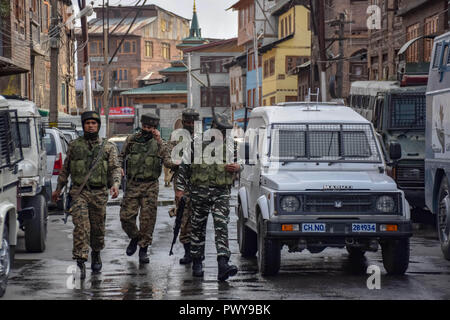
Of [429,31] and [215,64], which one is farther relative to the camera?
[215,64]

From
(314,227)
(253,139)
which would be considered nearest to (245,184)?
(253,139)

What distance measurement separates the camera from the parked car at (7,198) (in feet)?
31.6

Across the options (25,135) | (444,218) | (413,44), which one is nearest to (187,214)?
(444,218)

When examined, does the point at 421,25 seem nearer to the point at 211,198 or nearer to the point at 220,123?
the point at 220,123

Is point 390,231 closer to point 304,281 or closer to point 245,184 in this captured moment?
point 304,281

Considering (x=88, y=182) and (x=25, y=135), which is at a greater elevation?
(x=25, y=135)

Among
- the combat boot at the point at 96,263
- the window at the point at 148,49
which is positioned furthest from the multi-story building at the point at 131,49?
the combat boot at the point at 96,263

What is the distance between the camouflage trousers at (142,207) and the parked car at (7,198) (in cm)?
207

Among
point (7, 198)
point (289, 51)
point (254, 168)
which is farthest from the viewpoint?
point (289, 51)

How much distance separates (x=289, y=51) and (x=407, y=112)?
4824 centimetres

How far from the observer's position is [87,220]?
11.3 meters

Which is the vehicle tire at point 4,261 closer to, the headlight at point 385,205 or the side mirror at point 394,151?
the headlight at point 385,205

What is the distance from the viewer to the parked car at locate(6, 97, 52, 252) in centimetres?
1403

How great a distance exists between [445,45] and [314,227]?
5.27 meters
